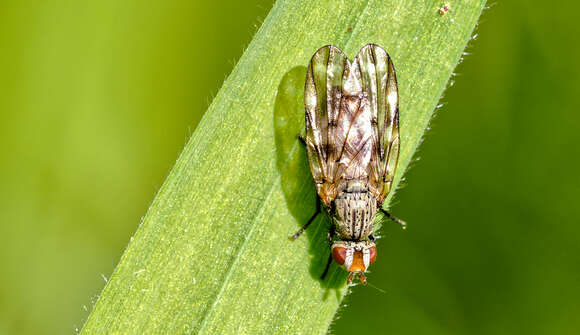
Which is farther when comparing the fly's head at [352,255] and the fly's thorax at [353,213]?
the fly's thorax at [353,213]

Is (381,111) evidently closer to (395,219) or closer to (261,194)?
(395,219)

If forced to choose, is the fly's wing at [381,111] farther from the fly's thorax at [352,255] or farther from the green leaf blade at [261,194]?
the fly's thorax at [352,255]

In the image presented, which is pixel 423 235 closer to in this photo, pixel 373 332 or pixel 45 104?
pixel 373 332

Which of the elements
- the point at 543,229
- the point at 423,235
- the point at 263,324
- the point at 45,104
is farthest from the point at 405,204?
the point at 45,104

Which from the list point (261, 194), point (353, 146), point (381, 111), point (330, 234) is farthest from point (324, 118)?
point (330, 234)

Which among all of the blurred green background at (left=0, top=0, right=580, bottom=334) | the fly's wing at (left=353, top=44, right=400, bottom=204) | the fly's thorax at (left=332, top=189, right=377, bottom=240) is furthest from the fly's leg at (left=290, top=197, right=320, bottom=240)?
the blurred green background at (left=0, top=0, right=580, bottom=334)

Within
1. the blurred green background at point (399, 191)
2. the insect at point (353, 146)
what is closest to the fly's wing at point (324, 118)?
the insect at point (353, 146)

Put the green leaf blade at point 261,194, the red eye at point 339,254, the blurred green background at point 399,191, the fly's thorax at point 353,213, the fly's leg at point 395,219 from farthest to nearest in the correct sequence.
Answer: the blurred green background at point 399,191, the fly's leg at point 395,219, the fly's thorax at point 353,213, the red eye at point 339,254, the green leaf blade at point 261,194
